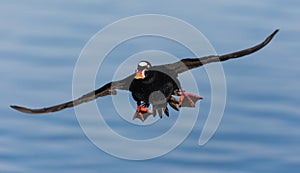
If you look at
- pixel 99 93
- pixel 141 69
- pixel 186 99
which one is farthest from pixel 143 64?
pixel 186 99

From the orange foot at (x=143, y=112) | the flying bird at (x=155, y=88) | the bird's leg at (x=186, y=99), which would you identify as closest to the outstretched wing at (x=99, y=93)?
the flying bird at (x=155, y=88)

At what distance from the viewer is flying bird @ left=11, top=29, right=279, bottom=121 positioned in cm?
2412

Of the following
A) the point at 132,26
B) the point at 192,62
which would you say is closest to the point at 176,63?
the point at 192,62

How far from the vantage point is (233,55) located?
982 inches

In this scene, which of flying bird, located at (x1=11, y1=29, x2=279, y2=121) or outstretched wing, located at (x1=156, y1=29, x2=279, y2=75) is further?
outstretched wing, located at (x1=156, y1=29, x2=279, y2=75)

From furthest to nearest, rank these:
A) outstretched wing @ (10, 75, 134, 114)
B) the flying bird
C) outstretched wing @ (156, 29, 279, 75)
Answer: outstretched wing @ (156, 29, 279, 75) < the flying bird < outstretched wing @ (10, 75, 134, 114)

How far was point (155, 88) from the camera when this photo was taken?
2434 centimetres

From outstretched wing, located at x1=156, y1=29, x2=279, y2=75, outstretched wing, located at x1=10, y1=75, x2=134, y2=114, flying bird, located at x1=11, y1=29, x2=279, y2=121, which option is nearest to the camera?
outstretched wing, located at x1=10, y1=75, x2=134, y2=114

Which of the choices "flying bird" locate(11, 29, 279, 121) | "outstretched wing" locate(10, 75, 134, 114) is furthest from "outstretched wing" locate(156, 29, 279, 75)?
"outstretched wing" locate(10, 75, 134, 114)

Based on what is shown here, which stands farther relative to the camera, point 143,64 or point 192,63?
point 192,63

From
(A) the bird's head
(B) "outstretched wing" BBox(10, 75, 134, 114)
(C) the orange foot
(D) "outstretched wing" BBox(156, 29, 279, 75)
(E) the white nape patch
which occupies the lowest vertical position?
(C) the orange foot

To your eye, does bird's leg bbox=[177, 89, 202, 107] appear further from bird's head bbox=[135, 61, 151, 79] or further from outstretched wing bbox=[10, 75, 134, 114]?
outstretched wing bbox=[10, 75, 134, 114]

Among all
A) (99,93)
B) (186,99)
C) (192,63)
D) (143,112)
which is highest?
(192,63)

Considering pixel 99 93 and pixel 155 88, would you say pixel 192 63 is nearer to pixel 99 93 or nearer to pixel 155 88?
pixel 155 88
